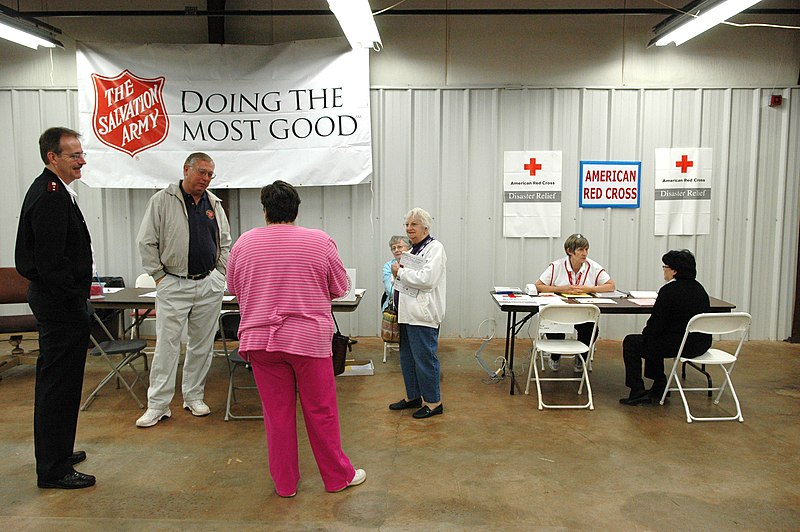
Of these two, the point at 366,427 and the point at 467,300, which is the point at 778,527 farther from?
the point at 467,300

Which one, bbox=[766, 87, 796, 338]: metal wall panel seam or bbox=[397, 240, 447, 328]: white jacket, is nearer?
bbox=[397, 240, 447, 328]: white jacket

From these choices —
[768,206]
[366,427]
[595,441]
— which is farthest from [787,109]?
[366,427]

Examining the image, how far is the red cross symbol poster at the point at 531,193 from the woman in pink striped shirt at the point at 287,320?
4.06m

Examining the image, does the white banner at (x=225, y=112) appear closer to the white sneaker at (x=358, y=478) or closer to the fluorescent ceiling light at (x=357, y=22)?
the fluorescent ceiling light at (x=357, y=22)

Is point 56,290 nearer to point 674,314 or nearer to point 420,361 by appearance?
point 420,361

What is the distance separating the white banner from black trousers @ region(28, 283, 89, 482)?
3704mm

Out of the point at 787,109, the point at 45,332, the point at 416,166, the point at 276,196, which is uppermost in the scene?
the point at 787,109

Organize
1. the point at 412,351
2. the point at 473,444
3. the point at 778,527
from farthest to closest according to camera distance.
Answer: the point at 412,351 → the point at 473,444 → the point at 778,527

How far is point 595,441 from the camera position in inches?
149

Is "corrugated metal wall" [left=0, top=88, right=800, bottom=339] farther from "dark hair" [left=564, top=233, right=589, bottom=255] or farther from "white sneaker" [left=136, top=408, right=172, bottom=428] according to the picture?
"white sneaker" [left=136, top=408, right=172, bottom=428]

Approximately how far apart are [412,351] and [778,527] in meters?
2.20

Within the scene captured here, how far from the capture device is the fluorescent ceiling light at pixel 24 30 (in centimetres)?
541

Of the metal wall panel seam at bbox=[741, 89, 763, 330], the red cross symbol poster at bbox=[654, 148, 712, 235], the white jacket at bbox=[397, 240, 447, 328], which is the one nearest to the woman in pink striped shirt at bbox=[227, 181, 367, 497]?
the white jacket at bbox=[397, 240, 447, 328]

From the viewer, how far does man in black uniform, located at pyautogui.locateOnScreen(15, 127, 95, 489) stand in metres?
2.86
